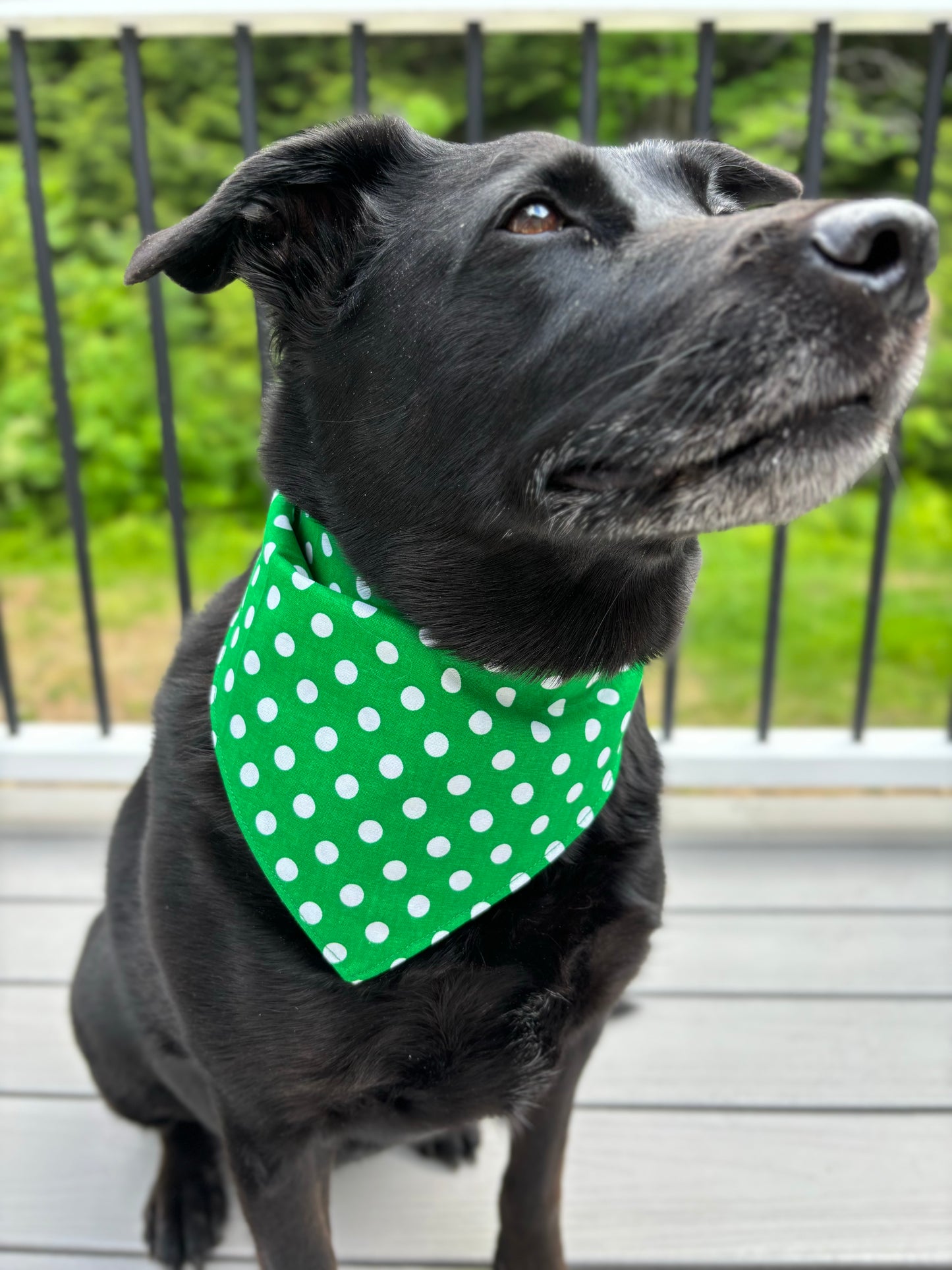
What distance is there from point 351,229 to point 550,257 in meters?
0.26

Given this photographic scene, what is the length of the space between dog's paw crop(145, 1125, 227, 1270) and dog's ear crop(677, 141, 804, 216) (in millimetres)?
1365

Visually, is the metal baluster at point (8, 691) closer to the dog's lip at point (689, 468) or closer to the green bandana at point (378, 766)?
the green bandana at point (378, 766)

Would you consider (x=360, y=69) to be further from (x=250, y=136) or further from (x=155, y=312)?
(x=155, y=312)

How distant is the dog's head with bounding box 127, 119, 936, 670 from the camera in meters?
0.91

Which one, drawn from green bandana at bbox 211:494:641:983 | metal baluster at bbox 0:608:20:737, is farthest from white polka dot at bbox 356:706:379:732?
metal baluster at bbox 0:608:20:737

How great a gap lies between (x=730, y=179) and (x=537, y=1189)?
48.8 inches

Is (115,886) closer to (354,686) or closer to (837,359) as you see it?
(354,686)

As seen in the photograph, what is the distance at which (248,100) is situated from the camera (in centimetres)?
194

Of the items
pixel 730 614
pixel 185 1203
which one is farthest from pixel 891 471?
pixel 730 614

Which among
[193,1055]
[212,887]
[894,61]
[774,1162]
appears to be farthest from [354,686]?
[894,61]

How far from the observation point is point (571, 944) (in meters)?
1.19

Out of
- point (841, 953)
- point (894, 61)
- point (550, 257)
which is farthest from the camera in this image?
point (894, 61)

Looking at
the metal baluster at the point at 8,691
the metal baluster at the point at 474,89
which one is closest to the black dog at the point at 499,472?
the metal baluster at the point at 474,89

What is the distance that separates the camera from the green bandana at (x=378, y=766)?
44.5 inches
